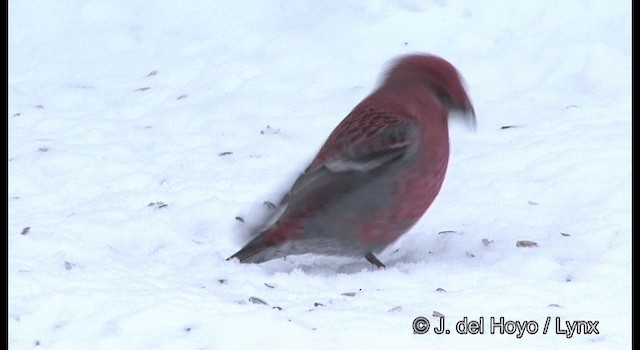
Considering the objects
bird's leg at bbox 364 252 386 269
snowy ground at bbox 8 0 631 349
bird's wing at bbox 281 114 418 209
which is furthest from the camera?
bird's leg at bbox 364 252 386 269

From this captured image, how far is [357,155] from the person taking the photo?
441 cm

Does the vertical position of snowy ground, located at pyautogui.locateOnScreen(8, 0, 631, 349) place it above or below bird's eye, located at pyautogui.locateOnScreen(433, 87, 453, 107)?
below

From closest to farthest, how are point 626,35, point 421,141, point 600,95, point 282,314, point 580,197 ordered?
point 282,314, point 421,141, point 580,197, point 600,95, point 626,35

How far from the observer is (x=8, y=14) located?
7398 mm

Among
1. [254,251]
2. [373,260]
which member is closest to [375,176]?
[373,260]

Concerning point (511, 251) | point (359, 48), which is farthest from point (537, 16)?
point (511, 251)

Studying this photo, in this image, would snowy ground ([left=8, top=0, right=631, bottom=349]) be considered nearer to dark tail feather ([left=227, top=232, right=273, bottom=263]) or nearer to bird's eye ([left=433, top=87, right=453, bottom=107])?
dark tail feather ([left=227, top=232, right=273, bottom=263])

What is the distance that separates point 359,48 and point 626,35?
4.44 ft

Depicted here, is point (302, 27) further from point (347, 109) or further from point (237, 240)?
point (237, 240)

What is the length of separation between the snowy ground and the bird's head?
51 cm

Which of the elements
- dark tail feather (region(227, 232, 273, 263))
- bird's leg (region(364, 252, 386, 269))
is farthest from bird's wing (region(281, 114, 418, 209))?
bird's leg (region(364, 252, 386, 269))

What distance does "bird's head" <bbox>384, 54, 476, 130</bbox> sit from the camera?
4543mm

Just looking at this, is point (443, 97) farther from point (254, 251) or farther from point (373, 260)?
point (254, 251)

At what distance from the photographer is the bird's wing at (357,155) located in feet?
14.4
